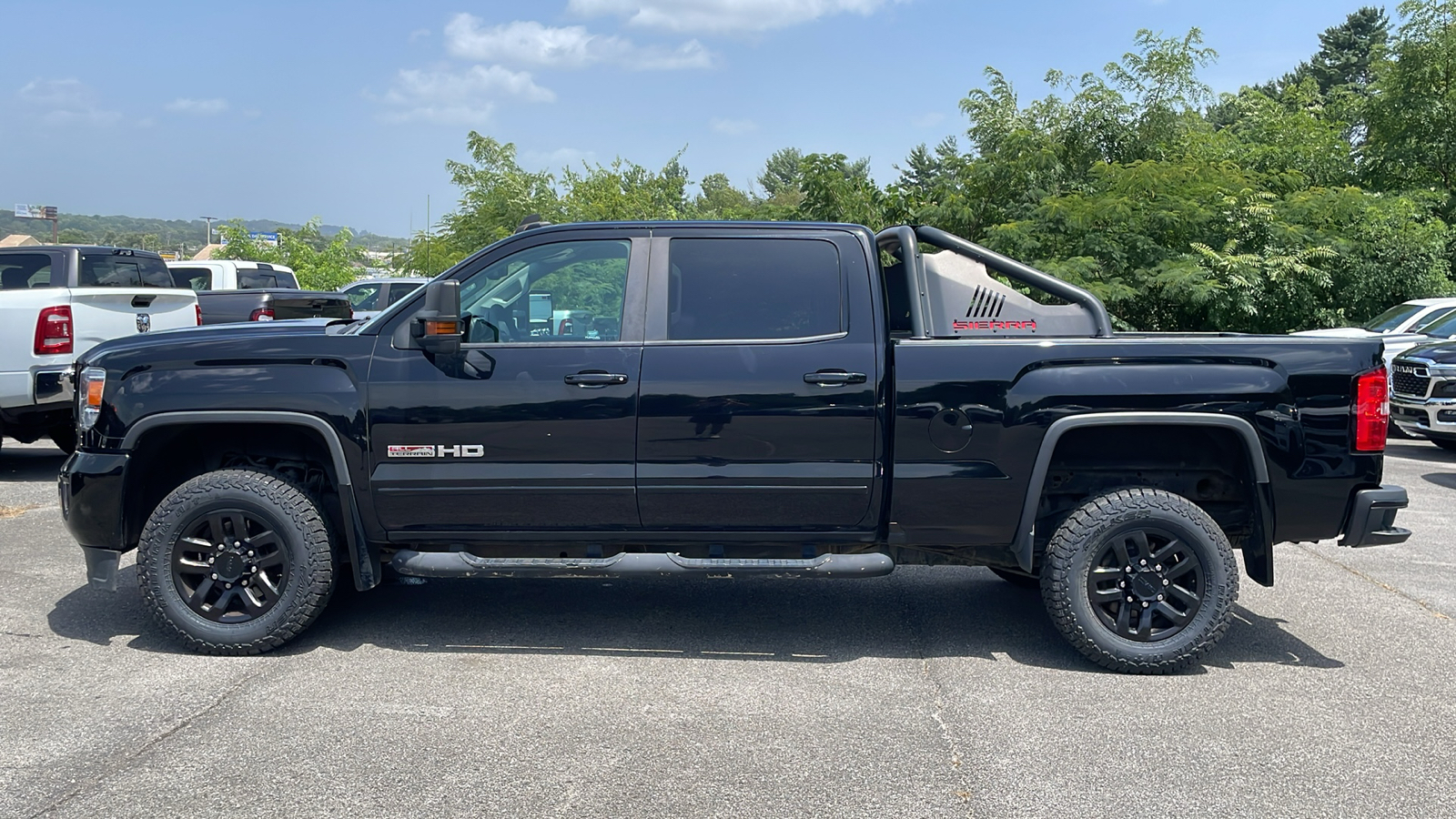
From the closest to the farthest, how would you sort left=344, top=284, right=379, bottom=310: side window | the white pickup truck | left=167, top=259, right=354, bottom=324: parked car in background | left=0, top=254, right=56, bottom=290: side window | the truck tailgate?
the white pickup truck, the truck tailgate, left=0, top=254, right=56, bottom=290: side window, left=167, top=259, right=354, bottom=324: parked car in background, left=344, top=284, right=379, bottom=310: side window

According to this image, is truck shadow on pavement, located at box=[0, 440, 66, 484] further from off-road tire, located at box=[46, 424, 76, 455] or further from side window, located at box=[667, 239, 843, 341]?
side window, located at box=[667, 239, 843, 341]

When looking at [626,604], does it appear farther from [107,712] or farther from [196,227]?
[196,227]

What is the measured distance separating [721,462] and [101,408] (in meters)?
2.73

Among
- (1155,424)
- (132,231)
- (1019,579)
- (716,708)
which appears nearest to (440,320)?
(716,708)

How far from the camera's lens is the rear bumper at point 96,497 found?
497 cm

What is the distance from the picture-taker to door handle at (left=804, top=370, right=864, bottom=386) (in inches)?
190

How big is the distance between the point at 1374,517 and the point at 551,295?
3.62m

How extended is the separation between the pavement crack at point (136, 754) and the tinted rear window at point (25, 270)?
273 inches

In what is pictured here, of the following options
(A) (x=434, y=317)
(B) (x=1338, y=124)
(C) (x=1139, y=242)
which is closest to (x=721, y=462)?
(A) (x=434, y=317)

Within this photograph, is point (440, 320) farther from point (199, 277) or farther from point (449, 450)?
point (199, 277)

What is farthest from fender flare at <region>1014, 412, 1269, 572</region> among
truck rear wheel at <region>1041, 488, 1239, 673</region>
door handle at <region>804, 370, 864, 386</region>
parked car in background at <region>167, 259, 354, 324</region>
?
parked car in background at <region>167, 259, 354, 324</region>

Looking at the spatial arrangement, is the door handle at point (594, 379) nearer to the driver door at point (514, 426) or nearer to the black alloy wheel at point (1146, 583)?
the driver door at point (514, 426)

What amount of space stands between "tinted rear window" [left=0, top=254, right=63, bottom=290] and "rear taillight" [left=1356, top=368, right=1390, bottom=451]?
32.6ft

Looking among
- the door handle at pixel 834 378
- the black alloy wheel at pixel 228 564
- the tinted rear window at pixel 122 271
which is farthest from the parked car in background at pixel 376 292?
the door handle at pixel 834 378
